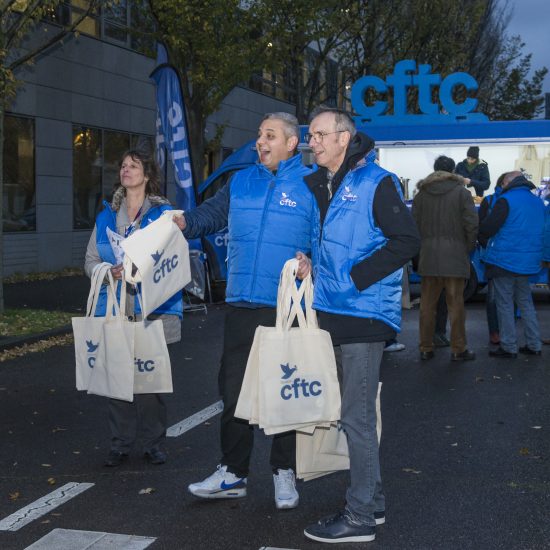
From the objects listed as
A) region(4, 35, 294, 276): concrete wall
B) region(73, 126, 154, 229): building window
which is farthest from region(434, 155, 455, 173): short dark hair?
region(73, 126, 154, 229): building window

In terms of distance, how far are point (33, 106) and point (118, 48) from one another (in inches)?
163

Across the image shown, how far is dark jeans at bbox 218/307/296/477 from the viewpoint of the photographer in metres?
5.18

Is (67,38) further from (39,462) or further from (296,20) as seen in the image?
(39,462)

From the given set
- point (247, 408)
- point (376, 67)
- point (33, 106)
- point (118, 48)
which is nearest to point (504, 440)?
point (247, 408)

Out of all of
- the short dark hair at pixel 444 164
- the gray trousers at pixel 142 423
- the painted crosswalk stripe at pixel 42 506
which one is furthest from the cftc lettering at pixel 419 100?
the painted crosswalk stripe at pixel 42 506

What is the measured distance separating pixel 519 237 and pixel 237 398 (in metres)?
5.84

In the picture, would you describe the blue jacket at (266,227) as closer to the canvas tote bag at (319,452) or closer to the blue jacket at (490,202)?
the canvas tote bag at (319,452)

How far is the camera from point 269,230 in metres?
5.06

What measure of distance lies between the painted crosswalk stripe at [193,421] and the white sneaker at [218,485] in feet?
5.41

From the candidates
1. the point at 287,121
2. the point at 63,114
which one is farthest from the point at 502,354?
the point at 63,114

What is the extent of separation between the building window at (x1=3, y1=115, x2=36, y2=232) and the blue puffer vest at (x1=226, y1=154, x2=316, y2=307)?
15.1 metres

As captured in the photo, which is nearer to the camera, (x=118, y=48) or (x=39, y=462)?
(x=39, y=462)

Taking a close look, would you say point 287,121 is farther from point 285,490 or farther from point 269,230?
point 285,490

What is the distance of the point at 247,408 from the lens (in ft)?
15.7
